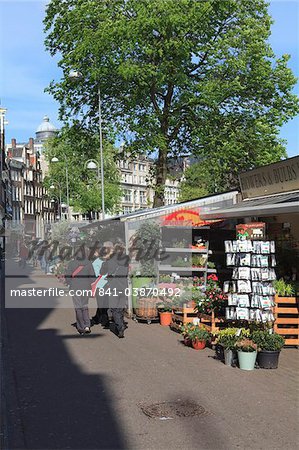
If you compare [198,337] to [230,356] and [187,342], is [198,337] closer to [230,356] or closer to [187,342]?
[187,342]

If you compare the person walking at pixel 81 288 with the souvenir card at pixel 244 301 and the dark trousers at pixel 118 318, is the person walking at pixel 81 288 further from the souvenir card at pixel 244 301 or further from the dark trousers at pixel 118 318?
the souvenir card at pixel 244 301

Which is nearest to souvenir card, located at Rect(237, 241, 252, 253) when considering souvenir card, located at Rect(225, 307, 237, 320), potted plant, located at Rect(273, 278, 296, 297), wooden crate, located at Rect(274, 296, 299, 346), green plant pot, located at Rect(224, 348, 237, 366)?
souvenir card, located at Rect(225, 307, 237, 320)

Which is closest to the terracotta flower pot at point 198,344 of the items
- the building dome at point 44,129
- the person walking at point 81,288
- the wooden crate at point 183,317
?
the wooden crate at point 183,317

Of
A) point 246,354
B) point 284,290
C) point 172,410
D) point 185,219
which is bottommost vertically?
point 172,410

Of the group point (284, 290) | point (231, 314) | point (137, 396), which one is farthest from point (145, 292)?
point (137, 396)

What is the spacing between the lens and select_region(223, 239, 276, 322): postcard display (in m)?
9.37

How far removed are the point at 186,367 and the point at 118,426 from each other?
2.99 m

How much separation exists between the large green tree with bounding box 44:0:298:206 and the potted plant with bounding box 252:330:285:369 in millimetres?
15838

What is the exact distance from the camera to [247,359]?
8.53 meters

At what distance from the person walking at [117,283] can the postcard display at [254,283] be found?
10.3 feet

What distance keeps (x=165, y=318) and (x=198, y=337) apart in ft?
10.7

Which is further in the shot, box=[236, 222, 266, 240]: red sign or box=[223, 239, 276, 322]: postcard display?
box=[236, 222, 266, 240]: red sign

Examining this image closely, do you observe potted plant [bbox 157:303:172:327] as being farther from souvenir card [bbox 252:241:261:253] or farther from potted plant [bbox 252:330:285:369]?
potted plant [bbox 252:330:285:369]

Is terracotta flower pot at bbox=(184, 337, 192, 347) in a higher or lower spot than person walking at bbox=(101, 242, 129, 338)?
lower
